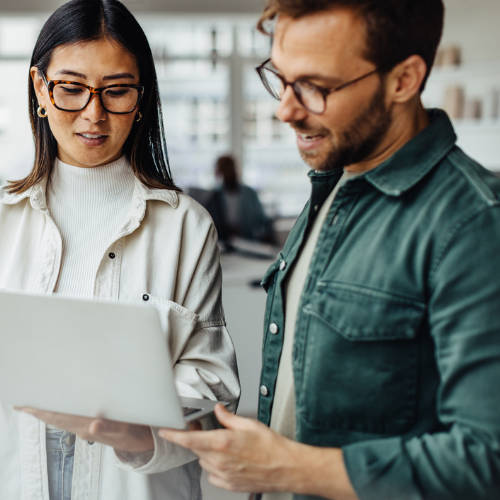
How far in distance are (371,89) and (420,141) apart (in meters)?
0.11

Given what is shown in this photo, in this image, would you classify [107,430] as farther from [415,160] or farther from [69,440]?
[415,160]

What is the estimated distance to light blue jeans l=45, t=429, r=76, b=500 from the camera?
124 centimetres

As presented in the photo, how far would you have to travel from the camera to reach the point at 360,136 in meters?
0.91

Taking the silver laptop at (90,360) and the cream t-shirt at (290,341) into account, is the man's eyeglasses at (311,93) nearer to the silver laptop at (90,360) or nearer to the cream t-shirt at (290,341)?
the cream t-shirt at (290,341)

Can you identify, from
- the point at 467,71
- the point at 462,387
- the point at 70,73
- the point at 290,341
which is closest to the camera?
the point at 462,387

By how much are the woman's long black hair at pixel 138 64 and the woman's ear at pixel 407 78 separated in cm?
60

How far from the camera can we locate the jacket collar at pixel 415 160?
884 mm

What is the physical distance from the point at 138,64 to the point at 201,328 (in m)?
0.58

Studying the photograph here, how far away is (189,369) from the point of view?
3.98 feet

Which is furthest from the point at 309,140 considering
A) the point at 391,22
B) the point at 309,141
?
the point at 391,22

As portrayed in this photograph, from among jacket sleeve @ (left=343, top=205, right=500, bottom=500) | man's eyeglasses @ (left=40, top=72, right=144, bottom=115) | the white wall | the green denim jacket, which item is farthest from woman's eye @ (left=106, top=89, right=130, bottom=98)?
the white wall

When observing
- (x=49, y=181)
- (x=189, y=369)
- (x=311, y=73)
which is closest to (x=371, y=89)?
(x=311, y=73)

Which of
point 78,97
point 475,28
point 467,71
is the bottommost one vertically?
point 78,97

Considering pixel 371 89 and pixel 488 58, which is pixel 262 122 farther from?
pixel 371 89
